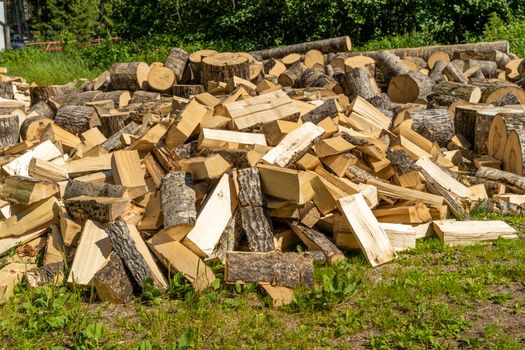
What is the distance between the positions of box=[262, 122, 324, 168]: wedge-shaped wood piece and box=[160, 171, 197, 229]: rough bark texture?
661 millimetres

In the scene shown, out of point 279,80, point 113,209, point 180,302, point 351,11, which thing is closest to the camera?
point 180,302

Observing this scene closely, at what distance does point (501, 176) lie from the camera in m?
6.38

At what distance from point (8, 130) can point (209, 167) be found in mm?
3442

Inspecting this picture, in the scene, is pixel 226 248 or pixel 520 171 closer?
pixel 226 248

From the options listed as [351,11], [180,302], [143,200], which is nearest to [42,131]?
[143,200]

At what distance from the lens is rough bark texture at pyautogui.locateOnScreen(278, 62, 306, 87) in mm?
9375

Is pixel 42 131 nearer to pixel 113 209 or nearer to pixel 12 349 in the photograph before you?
pixel 113 209

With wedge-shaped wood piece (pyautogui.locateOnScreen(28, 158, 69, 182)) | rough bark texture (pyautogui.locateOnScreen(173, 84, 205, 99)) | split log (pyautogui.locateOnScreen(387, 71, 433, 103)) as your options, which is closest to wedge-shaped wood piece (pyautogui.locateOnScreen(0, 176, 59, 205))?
wedge-shaped wood piece (pyautogui.locateOnScreen(28, 158, 69, 182))

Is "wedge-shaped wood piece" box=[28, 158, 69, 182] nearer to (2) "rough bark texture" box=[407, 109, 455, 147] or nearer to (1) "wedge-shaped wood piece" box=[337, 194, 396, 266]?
(1) "wedge-shaped wood piece" box=[337, 194, 396, 266]

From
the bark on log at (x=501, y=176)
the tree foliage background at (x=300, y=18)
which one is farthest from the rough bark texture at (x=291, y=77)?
the tree foliage background at (x=300, y=18)

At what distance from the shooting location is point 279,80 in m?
9.51

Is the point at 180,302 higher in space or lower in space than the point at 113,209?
lower

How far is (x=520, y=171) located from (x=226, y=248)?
3.43 meters

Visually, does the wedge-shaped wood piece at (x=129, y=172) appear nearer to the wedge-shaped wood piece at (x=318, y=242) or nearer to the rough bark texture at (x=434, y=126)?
the wedge-shaped wood piece at (x=318, y=242)
